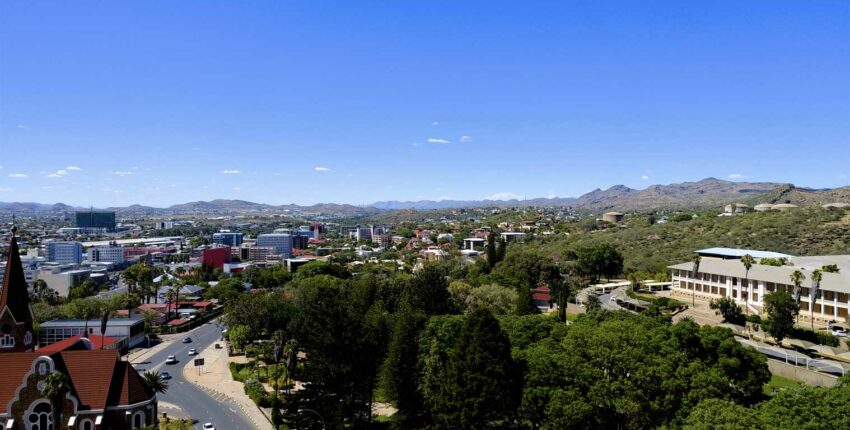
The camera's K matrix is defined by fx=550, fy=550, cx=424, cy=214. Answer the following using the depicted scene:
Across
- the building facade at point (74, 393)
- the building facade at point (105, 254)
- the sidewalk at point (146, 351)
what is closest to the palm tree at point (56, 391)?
the building facade at point (74, 393)

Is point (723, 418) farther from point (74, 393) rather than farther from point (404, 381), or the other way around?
point (74, 393)

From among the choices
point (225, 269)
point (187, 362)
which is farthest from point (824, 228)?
point (225, 269)

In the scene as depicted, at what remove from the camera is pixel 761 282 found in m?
63.1

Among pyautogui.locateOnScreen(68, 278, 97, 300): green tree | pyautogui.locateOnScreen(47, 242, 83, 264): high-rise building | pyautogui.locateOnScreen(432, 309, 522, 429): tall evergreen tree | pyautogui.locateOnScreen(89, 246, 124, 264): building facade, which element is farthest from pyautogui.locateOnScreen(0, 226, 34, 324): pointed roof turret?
pyautogui.locateOnScreen(89, 246, 124, 264): building facade

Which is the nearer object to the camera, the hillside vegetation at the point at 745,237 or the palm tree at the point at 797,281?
the palm tree at the point at 797,281

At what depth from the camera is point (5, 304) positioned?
116 feet

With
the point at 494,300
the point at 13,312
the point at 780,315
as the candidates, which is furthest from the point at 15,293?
the point at 780,315

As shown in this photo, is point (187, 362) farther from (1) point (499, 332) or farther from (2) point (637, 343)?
(2) point (637, 343)

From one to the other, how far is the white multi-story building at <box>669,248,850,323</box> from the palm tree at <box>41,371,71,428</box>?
6449cm

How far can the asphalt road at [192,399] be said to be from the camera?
1767 inches

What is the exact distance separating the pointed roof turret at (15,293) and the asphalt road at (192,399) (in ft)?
49.2

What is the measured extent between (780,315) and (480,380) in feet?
107

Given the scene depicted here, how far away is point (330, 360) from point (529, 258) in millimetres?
54344

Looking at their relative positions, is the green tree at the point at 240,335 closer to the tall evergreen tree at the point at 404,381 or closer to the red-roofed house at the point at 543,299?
the tall evergreen tree at the point at 404,381
